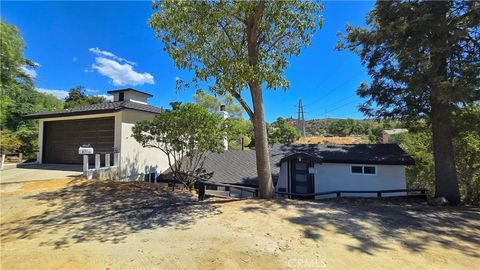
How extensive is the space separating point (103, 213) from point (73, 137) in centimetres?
908

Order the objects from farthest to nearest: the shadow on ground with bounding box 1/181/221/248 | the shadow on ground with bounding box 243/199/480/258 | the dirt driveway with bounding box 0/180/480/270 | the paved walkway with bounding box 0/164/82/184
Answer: the paved walkway with bounding box 0/164/82/184 → the shadow on ground with bounding box 1/181/221/248 → the shadow on ground with bounding box 243/199/480/258 → the dirt driveway with bounding box 0/180/480/270

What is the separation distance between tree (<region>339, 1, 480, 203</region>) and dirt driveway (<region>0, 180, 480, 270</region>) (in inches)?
146

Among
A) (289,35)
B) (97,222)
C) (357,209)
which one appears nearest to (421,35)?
(289,35)

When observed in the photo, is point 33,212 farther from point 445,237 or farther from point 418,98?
point 418,98

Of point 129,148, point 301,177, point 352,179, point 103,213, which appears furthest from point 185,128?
point 352,179

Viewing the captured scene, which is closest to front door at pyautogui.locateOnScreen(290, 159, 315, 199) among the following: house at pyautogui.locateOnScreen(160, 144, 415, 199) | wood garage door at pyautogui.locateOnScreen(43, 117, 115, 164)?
house at pyautogui.locateOnScreen(160, 144, 415, 199)

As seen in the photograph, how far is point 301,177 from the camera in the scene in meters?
14.4

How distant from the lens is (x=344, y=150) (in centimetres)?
1487

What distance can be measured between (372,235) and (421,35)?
8.10 metres

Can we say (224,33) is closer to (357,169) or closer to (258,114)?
(258,114)

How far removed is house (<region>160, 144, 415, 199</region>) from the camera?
13.5 metres

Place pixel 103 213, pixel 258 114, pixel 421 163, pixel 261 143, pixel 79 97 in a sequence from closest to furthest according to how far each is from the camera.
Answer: pixel 103 213 < pixel 258 114 < pixel 261 143 < pixel 421 163 < pixel 79 97

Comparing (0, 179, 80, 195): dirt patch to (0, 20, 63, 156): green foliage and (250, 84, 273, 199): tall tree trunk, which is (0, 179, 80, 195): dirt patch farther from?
(250, 84, 273, 199): tall tree trunk

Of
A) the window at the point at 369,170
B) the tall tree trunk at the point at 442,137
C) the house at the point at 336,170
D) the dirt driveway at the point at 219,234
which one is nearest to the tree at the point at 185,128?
the dirt driveway at the point at 219,234
